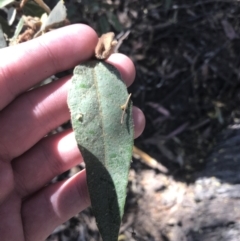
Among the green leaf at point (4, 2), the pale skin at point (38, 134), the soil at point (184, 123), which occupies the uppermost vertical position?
the green leaf at point (4, 2)

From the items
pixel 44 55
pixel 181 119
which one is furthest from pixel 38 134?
pixel 181 119

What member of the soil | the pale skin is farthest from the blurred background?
the pale skin

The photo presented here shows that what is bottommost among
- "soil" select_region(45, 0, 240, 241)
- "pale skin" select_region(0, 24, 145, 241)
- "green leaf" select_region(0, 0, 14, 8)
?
"soil" select_region(45, 0, 240, 241)

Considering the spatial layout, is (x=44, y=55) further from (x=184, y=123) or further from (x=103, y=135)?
(x=184, y=123)

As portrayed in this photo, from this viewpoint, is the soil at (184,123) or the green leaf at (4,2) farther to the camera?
the soil at (184,123)

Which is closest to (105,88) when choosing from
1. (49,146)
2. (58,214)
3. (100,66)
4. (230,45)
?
(100,66)

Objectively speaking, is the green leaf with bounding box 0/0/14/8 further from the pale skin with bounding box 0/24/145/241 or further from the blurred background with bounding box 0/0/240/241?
the blurred background with bounding box 0/0/240/241

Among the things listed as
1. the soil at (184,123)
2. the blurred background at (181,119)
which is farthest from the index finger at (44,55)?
the soil at (184,123)

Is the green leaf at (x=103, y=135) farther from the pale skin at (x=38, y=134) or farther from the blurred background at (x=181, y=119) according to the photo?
the blurred background at (x=181, y=119)
